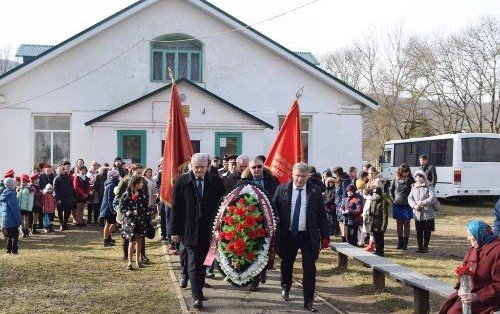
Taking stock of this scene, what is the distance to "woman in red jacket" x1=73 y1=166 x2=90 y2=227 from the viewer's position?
1773 cm

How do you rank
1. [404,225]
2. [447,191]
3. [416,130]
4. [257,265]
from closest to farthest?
[257,265]
[404,225]
[447,191]
[416,130]

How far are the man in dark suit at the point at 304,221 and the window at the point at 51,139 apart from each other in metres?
15.6

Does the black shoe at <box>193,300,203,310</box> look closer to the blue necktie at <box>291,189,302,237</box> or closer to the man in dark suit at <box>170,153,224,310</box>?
the man in dark suit at <box>170,153,224,310</box>

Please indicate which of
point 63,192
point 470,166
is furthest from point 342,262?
point 470,166

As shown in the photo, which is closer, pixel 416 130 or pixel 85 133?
pixel 85 133

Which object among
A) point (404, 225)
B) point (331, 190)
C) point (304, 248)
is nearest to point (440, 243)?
point (404, 225)

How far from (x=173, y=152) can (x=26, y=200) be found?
5546 millimetres

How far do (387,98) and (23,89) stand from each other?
38.2m

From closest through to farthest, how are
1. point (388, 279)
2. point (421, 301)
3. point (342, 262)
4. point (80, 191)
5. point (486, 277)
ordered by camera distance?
point (486, 277) → point (421, 301) → point (388, 279) → point (342, 262) → point (80, 191)

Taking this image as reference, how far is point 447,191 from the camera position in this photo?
25969 millimetres

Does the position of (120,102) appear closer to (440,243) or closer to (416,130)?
(440,243)

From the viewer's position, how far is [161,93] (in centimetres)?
2159

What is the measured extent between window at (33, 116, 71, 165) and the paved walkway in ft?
45.1

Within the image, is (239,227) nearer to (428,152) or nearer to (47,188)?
(47,188)
